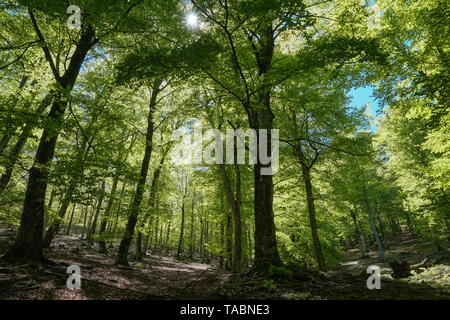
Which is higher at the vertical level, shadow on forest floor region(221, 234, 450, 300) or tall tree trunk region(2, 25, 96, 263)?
tall tree trunk region(2, 25, 96, 263)

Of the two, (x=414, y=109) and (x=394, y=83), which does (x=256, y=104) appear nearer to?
(x=414, y=109)

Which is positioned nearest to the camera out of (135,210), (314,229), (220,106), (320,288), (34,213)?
(320,288)

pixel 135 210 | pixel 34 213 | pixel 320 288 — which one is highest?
pixel 135 210

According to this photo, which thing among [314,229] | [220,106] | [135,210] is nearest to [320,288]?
[314,229]

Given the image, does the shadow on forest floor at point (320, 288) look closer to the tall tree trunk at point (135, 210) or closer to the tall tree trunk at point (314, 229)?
the tall tree trunk at point (314, 229)

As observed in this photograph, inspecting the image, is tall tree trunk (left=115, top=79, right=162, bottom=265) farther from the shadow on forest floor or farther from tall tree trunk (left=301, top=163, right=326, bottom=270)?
A: tall tree trunk (left=301, top=163, right=326, bottom=270)

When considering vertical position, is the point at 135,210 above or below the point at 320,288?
above

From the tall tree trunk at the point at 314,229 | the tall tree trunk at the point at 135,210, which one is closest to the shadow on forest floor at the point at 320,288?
the tall tree trunk at the point at 314,229

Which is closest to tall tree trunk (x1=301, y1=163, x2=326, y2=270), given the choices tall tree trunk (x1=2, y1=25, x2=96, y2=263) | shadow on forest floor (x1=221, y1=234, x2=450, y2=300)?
shadow on forest floor (x1=221, y1=234, x2=450, y2=300)

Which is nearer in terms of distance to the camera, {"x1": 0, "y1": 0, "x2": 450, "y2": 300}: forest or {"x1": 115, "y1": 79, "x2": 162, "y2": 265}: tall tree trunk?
{"x1": 0, "y1": 0, "x2": 450, "y2": 300}: forest

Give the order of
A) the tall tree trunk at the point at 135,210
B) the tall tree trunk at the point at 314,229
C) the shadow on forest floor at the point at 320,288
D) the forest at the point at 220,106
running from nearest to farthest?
the shadow on forest floor at the point at 320,288, the forest at the point at 220,106, the tall tree trunk at the point at 135,210, the tall tree trunk at the point at 314,229

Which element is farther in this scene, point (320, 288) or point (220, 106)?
point (220, 106)

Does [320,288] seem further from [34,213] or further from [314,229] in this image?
[34,213]
